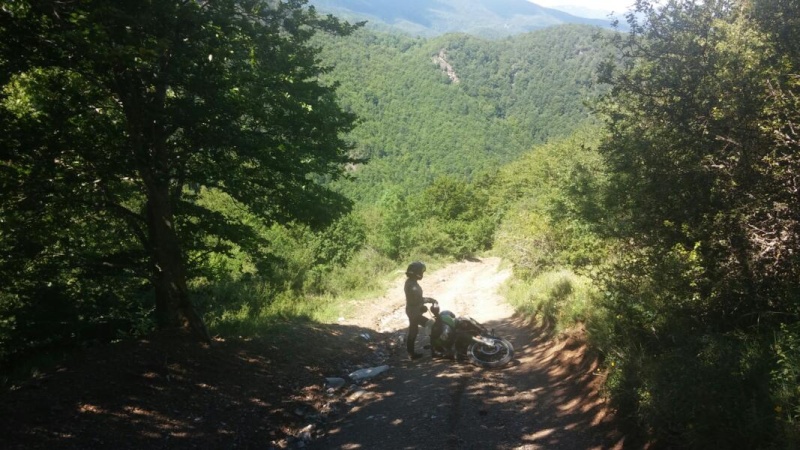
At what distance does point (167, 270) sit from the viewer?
7270 millimetres

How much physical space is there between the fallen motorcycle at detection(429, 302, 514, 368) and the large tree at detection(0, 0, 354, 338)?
385 centimetres

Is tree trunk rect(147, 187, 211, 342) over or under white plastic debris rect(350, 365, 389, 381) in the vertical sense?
over

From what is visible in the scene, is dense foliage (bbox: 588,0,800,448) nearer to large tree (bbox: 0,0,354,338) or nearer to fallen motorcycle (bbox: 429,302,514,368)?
fallen motorcycle (bbox: 429,302,514,368)

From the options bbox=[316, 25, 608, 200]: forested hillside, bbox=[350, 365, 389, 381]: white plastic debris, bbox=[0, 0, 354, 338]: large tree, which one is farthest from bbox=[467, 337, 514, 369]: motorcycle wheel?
bbox=[316, 25, 608, 200]: forested hillside

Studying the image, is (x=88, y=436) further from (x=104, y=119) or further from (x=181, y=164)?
(x=104, y=119)

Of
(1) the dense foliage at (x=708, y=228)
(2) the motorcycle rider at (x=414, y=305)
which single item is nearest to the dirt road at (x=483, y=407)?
(2) the motorcycle rider at (x=414, y=305)

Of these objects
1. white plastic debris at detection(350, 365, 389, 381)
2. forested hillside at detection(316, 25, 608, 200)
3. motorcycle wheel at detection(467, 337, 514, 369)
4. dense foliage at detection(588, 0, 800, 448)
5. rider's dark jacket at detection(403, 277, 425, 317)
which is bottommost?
white plastic debris at detection(350, 365, 389, 381)

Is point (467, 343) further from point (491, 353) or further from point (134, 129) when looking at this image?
point (134, 129)

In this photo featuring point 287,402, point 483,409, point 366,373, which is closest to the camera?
point 483,409

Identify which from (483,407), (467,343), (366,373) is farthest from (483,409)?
(366,373)

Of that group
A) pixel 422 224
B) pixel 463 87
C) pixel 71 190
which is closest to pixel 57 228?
pixel 71 190

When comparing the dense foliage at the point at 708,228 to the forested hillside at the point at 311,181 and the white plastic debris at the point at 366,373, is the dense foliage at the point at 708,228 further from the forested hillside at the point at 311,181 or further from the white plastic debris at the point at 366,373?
the white plastic debris at the point at 366,373

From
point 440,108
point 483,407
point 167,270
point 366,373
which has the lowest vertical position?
point 366,373

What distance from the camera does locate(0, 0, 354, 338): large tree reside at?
18.1ft
